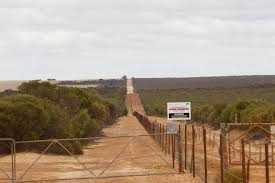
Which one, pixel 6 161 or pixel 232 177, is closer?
pixel 232 177

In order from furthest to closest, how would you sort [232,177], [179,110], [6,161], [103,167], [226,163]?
[6,161] → [179,110] → [103,167] → [226,163] → [232,177]

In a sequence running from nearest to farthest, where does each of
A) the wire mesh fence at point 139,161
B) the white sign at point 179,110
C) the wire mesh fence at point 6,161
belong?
the wire mesh fence at point 139,161, the wire mesh fence at point 6,161, the white sign at point 179,110

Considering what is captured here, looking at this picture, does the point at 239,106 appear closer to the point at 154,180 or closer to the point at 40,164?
the point at 40,164

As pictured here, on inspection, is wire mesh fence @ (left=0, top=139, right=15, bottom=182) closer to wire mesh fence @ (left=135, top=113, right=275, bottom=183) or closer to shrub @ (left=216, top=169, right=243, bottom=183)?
wire mesh fence @ (left=135, top=113, right=275, bottom=183)

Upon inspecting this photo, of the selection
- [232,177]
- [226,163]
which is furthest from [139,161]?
[232,177]

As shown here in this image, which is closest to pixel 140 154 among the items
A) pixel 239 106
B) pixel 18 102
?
pixel 18 102

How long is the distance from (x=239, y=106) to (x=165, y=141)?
2829 centimetres

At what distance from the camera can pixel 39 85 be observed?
5294 centimetres

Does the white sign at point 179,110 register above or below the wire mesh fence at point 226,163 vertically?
above

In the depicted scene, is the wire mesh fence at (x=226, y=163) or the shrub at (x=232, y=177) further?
the shrub at (x=232, y=177)

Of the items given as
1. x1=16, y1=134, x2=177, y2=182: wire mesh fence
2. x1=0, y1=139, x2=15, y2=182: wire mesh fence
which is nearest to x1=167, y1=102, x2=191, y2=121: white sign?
x1=16, y1=134, x2=177, y2=182: wire mesh fence

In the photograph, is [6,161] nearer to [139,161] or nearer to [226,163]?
[139,161]

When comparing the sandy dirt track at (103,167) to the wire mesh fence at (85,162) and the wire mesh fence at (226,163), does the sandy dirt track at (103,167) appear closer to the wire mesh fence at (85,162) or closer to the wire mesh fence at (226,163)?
the wire mesh fence at (85,162)

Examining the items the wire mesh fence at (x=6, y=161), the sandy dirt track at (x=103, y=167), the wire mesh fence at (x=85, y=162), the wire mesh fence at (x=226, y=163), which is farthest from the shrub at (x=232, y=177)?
the wire mesh fence at (x=6, y=161)
